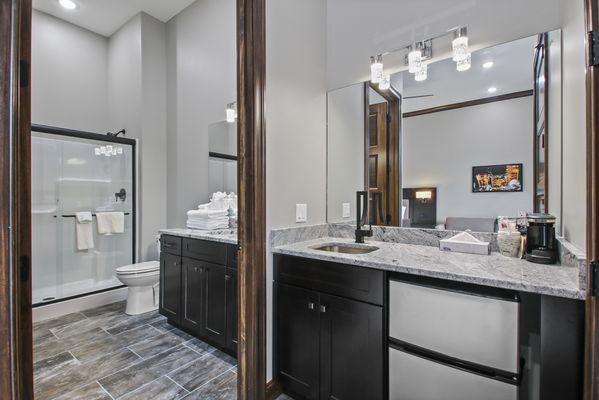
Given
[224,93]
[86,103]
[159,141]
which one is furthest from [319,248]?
[86,103]

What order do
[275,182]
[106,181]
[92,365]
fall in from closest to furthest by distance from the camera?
[275,182], [92,365], [106,181]

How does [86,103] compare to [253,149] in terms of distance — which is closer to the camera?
[253,149]

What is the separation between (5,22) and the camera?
120 centimetres

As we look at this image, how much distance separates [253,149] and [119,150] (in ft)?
8.89

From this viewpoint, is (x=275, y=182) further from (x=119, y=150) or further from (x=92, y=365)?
(x=119, y=150)

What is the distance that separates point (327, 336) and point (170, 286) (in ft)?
5.59

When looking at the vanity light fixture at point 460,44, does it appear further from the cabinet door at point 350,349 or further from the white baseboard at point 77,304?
the white baseboard at point 77,304

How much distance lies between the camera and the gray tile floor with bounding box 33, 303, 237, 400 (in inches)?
69.5

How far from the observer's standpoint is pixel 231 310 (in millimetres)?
2051

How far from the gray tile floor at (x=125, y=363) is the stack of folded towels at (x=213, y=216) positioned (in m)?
0.97

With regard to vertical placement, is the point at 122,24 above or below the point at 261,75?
above

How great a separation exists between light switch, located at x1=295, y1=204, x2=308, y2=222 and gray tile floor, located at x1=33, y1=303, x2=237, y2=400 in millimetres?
1169

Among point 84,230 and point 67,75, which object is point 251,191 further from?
point 67,75

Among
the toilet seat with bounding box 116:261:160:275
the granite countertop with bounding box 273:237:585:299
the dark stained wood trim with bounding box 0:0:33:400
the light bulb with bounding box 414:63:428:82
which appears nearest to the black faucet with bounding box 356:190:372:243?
the granite countertop with bounding box 273:237:585:299
